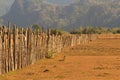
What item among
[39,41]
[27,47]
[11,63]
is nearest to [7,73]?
[11,63]

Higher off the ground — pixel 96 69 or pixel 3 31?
pixel 3 31

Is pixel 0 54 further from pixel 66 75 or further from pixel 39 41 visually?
pixel 39 41

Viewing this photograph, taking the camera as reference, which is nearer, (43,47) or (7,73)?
(7,73)

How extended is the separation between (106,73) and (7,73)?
426 centimetres

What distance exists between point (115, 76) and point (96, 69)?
2638 millimetres

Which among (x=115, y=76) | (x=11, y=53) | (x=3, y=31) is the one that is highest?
(x=3, y=31)

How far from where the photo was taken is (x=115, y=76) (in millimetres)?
14977

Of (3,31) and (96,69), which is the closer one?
(3,31)

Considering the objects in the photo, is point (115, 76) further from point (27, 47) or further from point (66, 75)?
point (27, 47)

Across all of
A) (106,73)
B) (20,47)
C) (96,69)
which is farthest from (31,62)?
(106,73)

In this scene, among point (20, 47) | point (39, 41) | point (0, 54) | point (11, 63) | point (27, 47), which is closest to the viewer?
point (0, 54)

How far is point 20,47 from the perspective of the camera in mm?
17062

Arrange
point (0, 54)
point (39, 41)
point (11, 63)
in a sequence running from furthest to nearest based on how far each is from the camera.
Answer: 1. point (39, 41)
2. point (11, 63)
3. point (0, 54)

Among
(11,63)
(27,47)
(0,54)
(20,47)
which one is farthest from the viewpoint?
(27,47)
